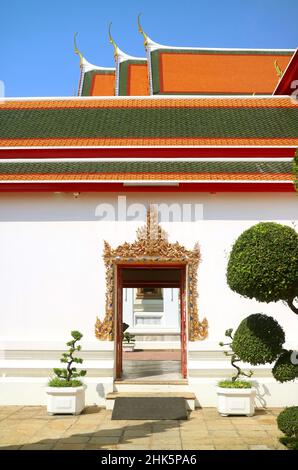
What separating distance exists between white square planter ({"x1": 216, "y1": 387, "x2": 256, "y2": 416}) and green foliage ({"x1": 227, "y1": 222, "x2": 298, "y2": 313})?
7.99 feet

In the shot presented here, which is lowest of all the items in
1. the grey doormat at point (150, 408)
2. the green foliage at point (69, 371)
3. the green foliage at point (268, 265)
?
the grey doormat at point (150, 408)

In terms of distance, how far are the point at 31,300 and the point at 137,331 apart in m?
10.5

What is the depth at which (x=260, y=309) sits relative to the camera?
24.1ft

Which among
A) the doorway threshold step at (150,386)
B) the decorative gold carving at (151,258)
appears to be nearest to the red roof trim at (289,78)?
the decorative gold carving at (151,258)

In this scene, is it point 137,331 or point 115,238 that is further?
point 137,331

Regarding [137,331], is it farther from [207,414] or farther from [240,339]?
[240,339]

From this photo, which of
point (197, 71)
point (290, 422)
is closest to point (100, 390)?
point (290, 422)

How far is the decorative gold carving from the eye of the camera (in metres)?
7.32

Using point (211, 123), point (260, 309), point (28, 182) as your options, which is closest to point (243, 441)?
point (260, 309)

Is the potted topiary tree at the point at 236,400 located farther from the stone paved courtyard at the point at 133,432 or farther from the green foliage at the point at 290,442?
the green foliage at the point at 290,442

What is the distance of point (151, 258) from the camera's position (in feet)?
24.3

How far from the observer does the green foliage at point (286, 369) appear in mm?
4668

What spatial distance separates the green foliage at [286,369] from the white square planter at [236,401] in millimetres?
1956
